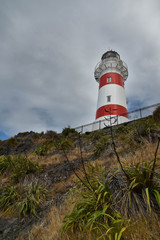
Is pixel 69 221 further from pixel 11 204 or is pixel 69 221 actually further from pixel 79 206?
pixel 11 204

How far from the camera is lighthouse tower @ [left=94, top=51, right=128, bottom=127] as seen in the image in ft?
52.6

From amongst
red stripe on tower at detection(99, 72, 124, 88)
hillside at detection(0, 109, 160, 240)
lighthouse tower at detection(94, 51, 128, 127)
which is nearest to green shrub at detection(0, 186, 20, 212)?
hillside at detection(0, 109, 160, 240)

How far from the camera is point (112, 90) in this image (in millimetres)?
18094

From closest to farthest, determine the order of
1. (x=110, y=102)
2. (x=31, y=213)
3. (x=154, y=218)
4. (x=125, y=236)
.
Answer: (x=125, y=236)
(x=154, y=218)
(x=31, y=213)
(x=110, y=102)

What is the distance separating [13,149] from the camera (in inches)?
602

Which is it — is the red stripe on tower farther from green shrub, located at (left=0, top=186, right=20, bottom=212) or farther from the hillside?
green shrub, located at (left=0, top=186, right=20, bottom=212)

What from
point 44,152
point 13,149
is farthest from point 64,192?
point 13,149

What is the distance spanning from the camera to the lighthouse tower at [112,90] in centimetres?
1604

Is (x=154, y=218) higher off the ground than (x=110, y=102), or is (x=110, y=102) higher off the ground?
(x=110, y=102)

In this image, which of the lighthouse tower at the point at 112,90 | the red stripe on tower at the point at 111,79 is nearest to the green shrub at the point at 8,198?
the lighthouse tower at the point at 112,90

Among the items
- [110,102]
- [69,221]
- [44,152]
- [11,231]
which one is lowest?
[11,231]

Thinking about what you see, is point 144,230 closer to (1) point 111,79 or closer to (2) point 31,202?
(2) point 31,202

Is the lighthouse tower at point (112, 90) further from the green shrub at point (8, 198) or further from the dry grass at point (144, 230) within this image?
the dry grass at point (144, 230)

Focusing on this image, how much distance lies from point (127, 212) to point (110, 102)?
52.1 ft
